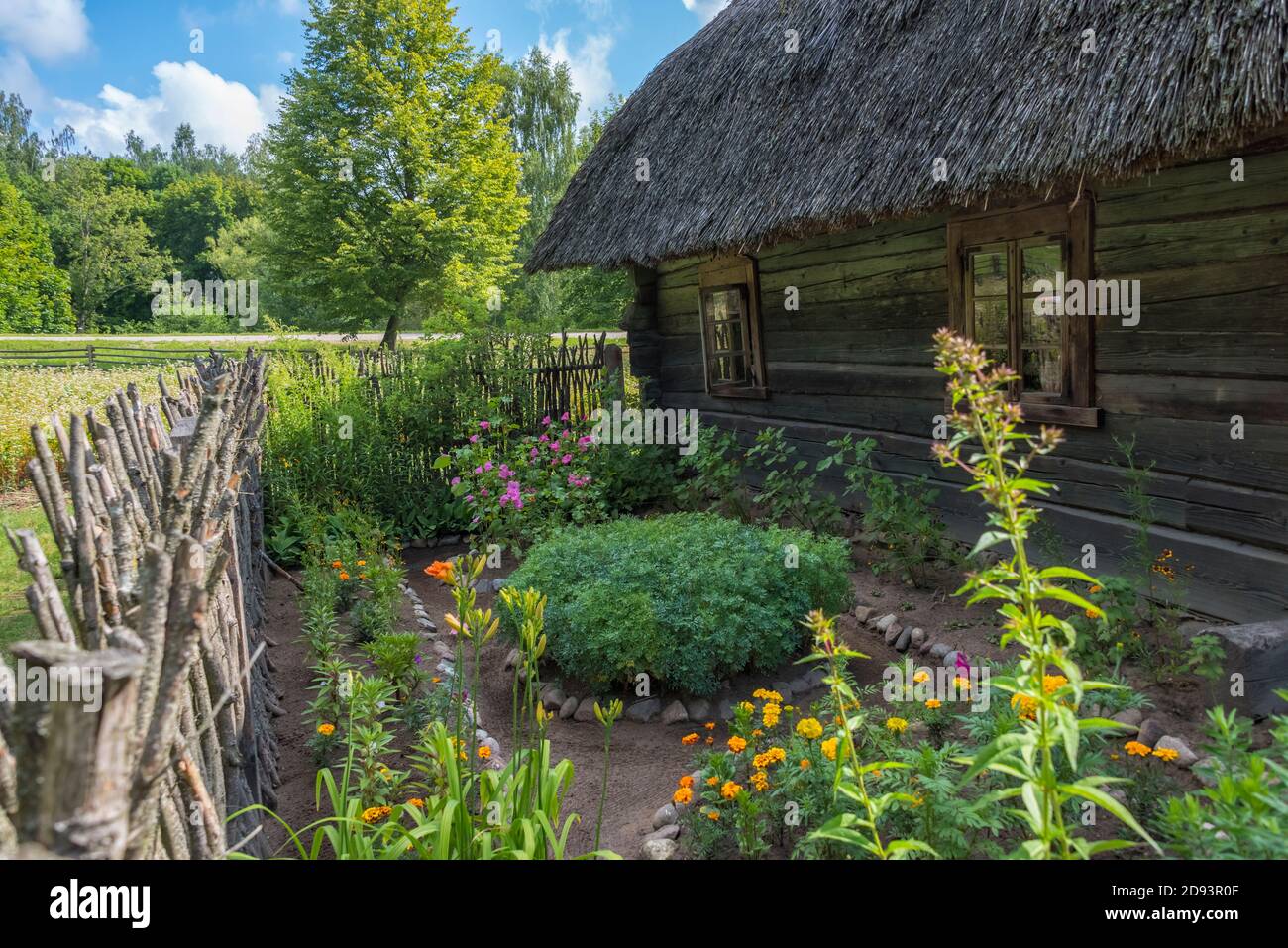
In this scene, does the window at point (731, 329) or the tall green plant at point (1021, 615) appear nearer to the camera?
the tall green plant at point (1021, 615)

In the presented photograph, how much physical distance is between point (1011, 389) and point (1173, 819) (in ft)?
12.1

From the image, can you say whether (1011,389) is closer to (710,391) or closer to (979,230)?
(979,230)

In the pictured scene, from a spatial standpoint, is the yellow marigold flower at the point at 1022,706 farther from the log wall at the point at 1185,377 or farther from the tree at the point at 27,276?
the tree at the point at 27,276

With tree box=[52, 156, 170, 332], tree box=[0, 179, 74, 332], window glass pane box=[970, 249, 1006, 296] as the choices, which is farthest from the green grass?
tree box=[52, 156, 170, 332]

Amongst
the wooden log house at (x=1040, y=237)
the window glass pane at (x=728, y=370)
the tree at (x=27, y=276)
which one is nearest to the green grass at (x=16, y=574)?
the wooden log house at (x=1040, y=237)

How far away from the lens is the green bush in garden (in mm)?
4164

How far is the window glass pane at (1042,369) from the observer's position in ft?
16.5

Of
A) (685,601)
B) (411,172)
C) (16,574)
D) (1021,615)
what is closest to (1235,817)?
(1021,615)

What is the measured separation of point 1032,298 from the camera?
511 cm

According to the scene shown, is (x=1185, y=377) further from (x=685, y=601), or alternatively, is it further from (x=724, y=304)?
(x=724, y=304)

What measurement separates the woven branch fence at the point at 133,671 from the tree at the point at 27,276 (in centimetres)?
3840

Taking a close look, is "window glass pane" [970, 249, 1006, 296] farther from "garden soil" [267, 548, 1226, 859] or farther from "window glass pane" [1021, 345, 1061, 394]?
"garden soil" [267, 548, 1226, 859]
